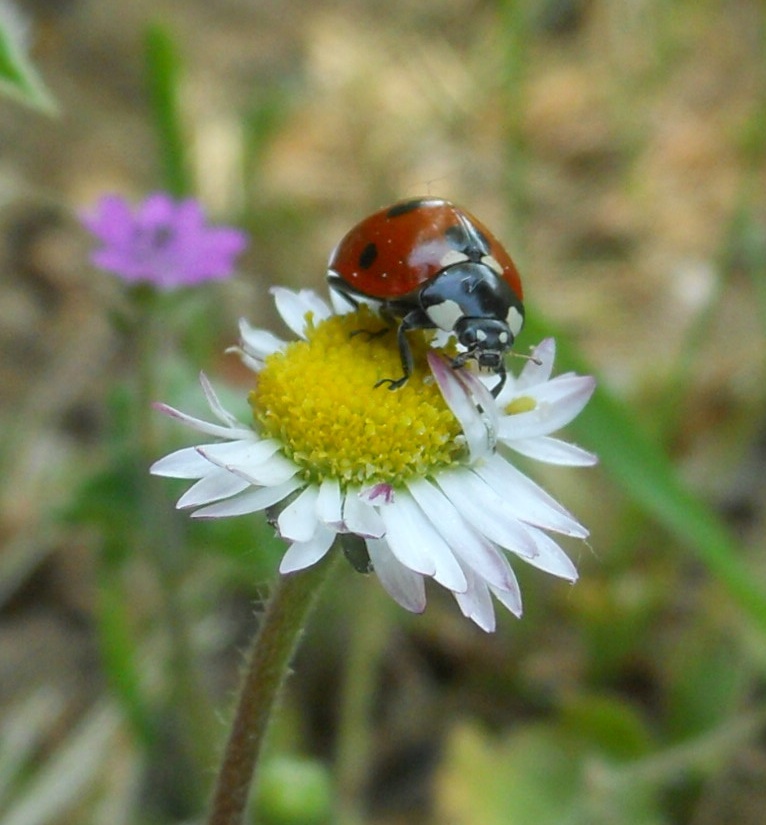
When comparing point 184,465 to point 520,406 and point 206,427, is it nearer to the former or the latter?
point 206,427

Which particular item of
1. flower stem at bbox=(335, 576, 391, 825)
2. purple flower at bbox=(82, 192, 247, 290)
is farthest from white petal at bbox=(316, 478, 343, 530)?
flower stem at bbox=(335, 576, 391, 825)

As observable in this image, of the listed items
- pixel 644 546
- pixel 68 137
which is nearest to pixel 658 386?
pixel 644 546

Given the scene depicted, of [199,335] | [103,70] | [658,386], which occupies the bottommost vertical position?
[658,386]

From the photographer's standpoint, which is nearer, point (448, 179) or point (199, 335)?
point (199, 335)

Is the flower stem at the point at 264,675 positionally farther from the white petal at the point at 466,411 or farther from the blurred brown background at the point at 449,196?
the blurred brown background at the point at 449,196

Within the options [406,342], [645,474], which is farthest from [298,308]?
[645,474]

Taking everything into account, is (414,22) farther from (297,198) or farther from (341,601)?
(341,601)

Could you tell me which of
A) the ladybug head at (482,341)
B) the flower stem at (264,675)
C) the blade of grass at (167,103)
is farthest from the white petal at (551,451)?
the blade of grass at (167,103)
